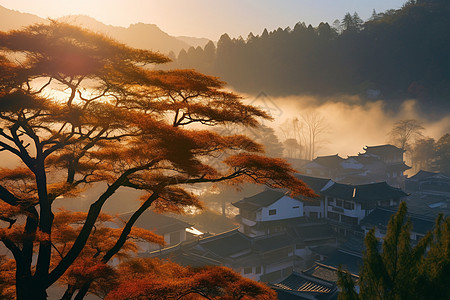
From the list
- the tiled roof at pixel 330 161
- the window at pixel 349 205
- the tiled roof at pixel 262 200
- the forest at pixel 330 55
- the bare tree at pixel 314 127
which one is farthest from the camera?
the forest at pixel 330 55

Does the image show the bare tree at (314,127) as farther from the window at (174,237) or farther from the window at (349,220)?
the window at (174,237)

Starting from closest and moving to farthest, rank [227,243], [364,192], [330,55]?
[227,243] → [364,192] → [330,55]

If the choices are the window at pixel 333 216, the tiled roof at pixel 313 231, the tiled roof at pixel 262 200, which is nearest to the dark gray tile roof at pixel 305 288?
the tiled roof at pixel 313 231

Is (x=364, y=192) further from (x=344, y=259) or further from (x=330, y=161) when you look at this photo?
(x=330, y=161)

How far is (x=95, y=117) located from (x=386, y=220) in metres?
24.8

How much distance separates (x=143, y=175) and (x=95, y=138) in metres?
1.46

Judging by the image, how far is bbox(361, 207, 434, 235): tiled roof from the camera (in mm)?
24422

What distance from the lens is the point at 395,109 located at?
82.4 metres

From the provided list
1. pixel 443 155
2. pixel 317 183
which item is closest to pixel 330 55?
pixel 443 155

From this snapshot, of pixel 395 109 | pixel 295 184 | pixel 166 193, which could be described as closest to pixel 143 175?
pixel 166 193

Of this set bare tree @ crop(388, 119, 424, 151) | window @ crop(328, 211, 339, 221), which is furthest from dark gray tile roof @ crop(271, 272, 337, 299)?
bare tree @ crop(388, 119, 424, 151)

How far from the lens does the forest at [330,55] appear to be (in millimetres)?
94250

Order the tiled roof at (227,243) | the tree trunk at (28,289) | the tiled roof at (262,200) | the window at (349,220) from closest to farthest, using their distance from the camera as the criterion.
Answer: the tree trunk at (28,289)
the tiled roof at (227,243)
the window at (349,220)
the tiled roof at (262,200)

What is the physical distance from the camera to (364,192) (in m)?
29.8
